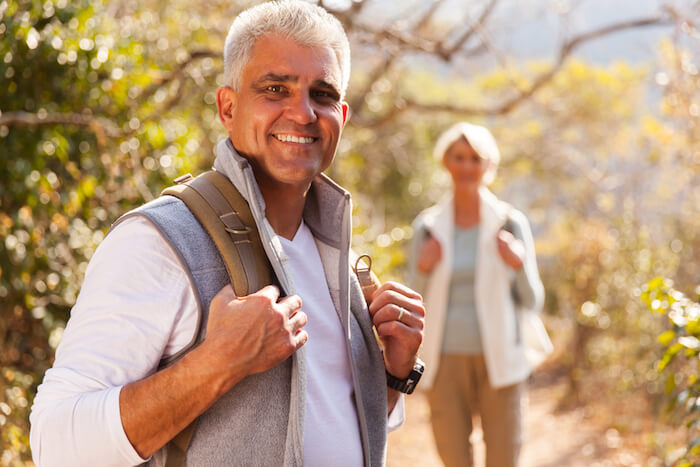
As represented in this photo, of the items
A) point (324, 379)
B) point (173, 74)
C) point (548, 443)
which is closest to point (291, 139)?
point (324, 379)

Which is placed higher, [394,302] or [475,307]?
[394,302]

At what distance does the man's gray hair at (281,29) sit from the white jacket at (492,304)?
2694 mm

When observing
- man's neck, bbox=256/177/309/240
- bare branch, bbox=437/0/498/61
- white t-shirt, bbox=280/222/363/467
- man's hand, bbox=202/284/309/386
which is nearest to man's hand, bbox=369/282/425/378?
white t-shirt, bbox=280/222/363/467

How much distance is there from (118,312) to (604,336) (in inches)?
305

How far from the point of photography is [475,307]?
4320mm

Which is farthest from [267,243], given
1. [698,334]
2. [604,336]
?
[604,336]

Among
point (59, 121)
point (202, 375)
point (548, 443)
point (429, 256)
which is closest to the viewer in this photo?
point (202, 375)

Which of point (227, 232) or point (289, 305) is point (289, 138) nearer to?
point (227, 232)

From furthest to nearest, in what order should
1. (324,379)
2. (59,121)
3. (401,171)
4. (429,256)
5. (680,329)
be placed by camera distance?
1. (401,171)
2. (429,256)
3. (59,121)
4. (680,329)
5. (324,379)

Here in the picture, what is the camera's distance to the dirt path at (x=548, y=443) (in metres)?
6.66

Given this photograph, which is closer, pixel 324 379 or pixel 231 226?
pixel 231 226

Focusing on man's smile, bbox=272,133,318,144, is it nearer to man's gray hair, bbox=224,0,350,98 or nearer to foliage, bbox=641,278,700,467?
man's gray hair, bbox=224,0,350,98

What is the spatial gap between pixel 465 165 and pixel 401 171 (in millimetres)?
7931

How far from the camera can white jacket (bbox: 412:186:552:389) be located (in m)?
4.18
